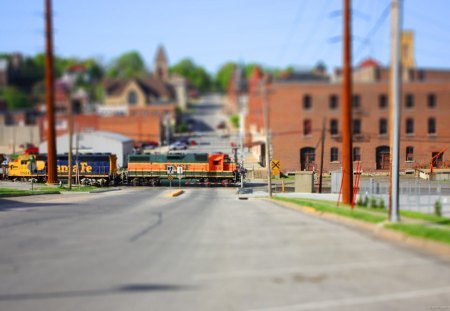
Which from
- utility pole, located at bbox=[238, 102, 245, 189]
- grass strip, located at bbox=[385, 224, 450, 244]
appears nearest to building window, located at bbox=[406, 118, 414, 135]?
grass strip, located at bbox=[385, 224, 450, 244]

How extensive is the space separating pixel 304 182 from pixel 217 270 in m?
32.7

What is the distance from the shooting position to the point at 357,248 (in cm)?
1603

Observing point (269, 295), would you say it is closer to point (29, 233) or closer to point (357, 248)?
point (357, 248)

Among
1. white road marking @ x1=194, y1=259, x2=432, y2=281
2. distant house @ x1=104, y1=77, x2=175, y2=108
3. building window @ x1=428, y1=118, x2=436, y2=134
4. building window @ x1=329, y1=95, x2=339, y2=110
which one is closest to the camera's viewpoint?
white road marking @ x1=194, y1=259, x2=432, y2=281

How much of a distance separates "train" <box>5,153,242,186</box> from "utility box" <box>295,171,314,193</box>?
15472 mm

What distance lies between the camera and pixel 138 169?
6688 cm

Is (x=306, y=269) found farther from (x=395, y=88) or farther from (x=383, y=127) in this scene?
(x=383, y=127)

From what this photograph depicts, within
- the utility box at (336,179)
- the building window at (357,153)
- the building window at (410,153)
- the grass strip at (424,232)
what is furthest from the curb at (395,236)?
the utility box at (336,179)

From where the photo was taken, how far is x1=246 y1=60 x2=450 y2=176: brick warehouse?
26078mm

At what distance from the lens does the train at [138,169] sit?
6450cm

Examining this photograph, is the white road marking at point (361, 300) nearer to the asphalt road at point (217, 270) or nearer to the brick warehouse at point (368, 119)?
the asphalt road at point (217, 270)

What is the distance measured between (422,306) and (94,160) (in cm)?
5884

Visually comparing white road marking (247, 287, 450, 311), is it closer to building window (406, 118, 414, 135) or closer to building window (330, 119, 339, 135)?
building window (406, 118, 414, 135)

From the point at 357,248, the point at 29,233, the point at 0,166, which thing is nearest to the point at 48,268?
the point at 29,233
